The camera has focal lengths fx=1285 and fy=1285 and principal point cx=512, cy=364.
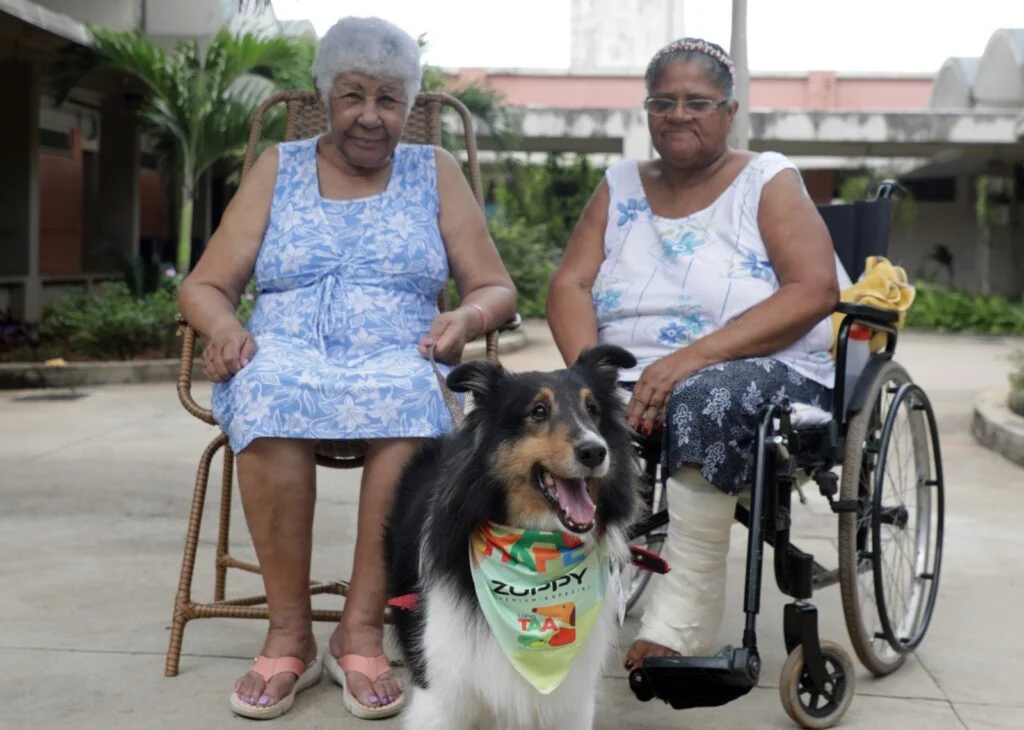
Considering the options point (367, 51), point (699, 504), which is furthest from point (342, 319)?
point (699, 504)

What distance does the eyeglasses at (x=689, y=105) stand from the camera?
133 inches

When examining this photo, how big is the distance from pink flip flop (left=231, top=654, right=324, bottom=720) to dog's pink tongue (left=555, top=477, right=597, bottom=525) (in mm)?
1027

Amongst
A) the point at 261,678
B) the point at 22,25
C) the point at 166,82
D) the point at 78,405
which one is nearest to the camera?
the point at 261,678

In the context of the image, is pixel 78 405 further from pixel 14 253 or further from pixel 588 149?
pixel 588 149

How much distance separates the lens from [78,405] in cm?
947

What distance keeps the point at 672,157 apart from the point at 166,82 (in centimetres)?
952

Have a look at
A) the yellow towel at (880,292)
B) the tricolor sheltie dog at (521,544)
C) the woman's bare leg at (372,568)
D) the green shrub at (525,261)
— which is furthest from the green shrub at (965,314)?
the tricolor sheltie dog at (521,544)

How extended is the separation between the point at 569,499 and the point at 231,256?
4.53 feet

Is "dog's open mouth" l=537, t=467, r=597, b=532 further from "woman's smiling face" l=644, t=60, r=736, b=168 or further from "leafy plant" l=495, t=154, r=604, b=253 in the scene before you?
"leafy plant" l=495, t=154, r=604, b=253

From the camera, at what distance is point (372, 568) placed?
324cm

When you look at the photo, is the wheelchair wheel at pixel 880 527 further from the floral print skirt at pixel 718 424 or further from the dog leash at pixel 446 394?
the dog leash at pixel 446 394

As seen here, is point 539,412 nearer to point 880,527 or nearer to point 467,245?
point 467,245

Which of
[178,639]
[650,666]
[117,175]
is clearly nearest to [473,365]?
[650,666]

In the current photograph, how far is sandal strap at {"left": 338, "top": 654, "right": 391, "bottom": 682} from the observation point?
3.17 m
